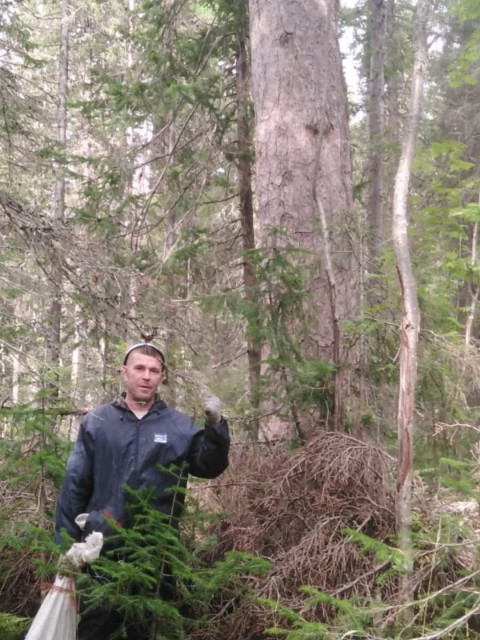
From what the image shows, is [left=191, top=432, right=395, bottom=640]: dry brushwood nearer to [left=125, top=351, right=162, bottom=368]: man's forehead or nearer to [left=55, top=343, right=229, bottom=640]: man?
[left=55, top=343, right=229, bottom=640]: man

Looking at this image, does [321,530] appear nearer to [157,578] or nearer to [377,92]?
[157,578]

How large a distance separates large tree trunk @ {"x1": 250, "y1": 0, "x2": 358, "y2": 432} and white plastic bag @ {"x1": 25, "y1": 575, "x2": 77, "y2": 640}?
233 cm

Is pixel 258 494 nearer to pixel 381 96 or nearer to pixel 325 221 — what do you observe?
pixel 325 221

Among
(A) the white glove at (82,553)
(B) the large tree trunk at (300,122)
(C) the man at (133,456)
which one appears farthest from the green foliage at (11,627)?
(B) the large tree trunk at (300,122)

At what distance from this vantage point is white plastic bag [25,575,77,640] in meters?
3.02

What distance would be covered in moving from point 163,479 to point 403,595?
1418 mm

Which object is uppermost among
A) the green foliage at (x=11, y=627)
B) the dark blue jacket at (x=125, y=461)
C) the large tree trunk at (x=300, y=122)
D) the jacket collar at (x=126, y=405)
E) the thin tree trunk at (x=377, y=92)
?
the thin tree trunk at (x=377, y=92)

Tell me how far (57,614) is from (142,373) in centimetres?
135

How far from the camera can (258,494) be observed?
12.9 ft

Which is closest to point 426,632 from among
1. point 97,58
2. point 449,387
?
point 449,387

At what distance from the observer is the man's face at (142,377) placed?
363 centimetres

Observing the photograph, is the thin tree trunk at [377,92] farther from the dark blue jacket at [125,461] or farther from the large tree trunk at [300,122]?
the dark blue jacket at [125,461]

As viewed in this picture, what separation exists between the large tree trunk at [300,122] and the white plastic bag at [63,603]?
7.43ft

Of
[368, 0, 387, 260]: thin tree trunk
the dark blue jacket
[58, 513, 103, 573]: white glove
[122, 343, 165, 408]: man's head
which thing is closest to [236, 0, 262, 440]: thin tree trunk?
[122, 343, 165, 408]: man's head
